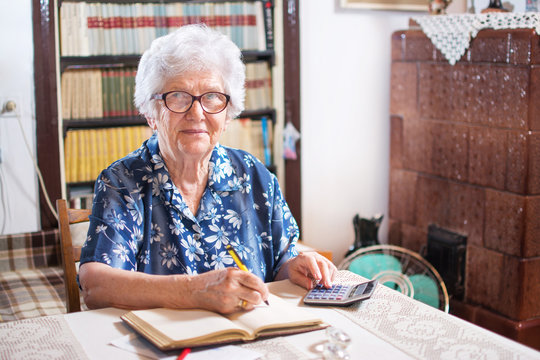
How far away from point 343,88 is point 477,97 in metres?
0.79

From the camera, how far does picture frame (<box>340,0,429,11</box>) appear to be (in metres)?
3.37

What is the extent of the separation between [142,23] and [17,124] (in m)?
0.73

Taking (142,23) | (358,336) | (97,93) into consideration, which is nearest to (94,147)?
(97,93)

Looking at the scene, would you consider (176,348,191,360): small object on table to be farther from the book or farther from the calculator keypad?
the calculator keypad

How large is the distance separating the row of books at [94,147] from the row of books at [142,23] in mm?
362

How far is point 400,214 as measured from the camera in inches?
138

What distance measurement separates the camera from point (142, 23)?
300 centimetres

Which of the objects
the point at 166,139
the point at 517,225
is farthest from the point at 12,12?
the point at 517,225

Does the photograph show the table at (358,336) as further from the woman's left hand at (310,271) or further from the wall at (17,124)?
the wall at (17,124)

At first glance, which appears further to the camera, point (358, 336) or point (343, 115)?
point (343, 115)

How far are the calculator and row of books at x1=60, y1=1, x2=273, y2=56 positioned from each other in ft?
6.26

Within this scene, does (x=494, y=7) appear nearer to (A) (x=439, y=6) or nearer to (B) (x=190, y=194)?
(A) (x=439, y=6)

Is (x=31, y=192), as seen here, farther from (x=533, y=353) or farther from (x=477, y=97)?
(x=533, y=353)

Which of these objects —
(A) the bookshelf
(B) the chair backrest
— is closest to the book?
(B) the chair backrest
